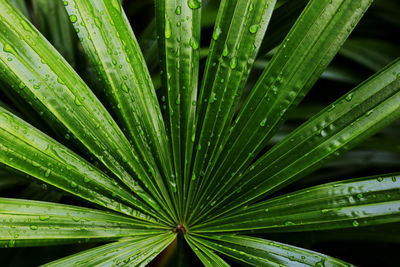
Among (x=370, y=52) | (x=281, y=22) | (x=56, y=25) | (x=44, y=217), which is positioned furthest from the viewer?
(x=370, y=52)

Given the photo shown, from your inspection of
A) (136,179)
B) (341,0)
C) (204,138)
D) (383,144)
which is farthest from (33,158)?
(383,144)

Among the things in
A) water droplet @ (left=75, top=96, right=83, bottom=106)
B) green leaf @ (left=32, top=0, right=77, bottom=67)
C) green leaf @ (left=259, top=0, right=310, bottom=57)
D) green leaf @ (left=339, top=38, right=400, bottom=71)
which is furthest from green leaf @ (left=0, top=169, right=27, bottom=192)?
green leaf @ (left=339, top=38, right=400, bottom=71)

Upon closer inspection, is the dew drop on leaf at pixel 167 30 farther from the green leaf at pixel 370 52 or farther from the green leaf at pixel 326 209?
the green leaf at pixel 370 52

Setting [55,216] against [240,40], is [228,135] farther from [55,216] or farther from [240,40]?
[55,216]

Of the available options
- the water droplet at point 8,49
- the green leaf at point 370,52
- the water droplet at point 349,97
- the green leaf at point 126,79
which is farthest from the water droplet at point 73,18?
the green leaf at point 370,52

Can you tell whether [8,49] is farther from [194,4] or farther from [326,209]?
[326,209]

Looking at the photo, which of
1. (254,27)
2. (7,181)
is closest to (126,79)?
(254,27)
